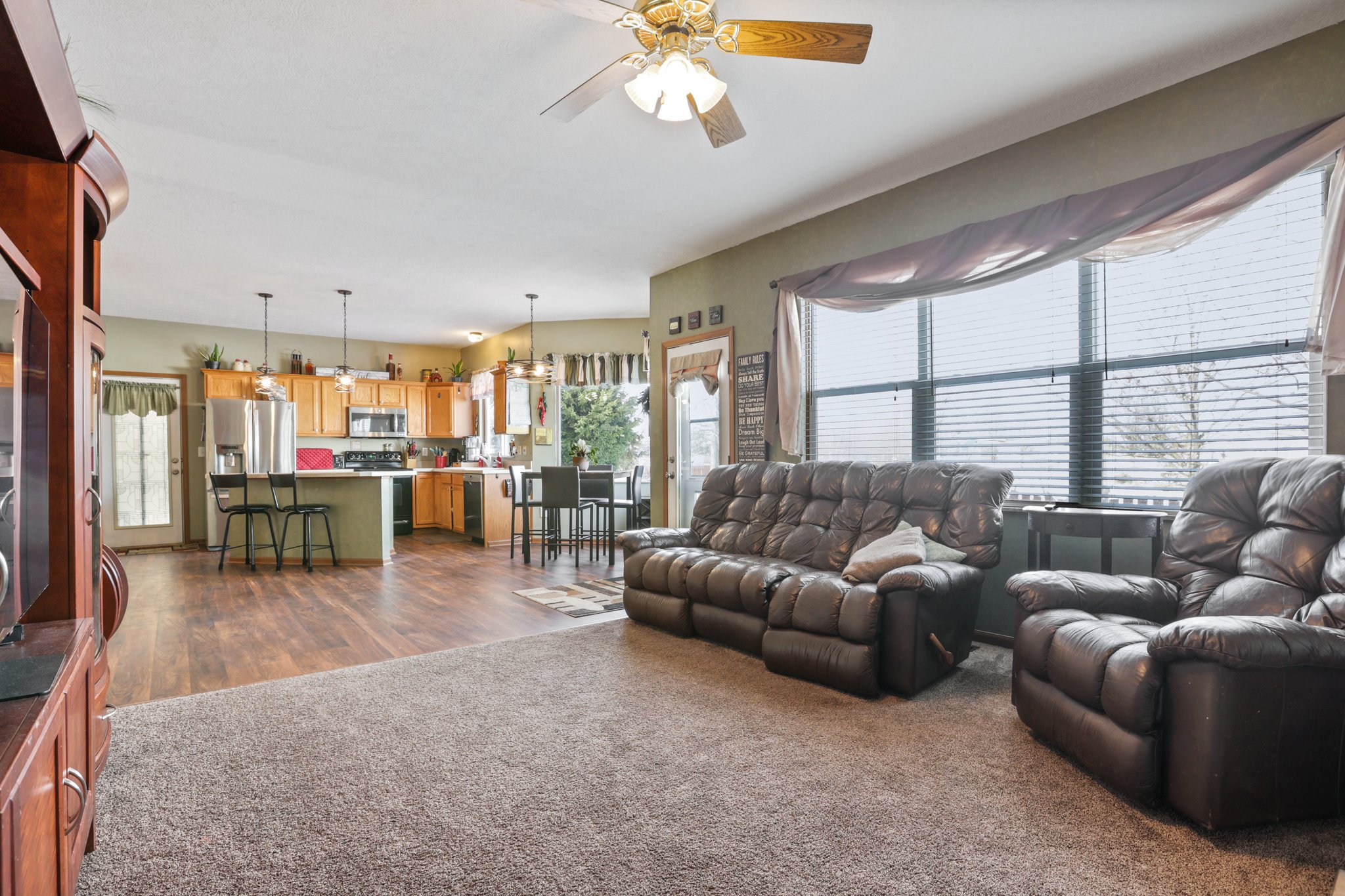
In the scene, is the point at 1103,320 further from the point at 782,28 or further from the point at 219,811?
the point at 219,811

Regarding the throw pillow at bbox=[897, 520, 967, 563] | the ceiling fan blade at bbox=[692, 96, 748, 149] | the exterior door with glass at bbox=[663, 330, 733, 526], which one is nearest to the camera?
the ceiling fan blade at bbox=[692, 96, 748, 149]

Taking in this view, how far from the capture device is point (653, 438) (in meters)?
6.41

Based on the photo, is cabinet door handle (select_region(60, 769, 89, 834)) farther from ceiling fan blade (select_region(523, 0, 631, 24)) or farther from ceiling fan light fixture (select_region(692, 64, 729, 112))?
ceiling fan light fixture (select_region(692, 64, 729, 112))

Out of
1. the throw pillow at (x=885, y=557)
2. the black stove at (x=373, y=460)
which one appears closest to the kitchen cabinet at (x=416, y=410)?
the black stove at (x=373, y=460)

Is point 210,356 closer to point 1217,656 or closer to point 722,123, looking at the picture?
point 722,123

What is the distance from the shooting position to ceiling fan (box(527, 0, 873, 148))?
2.18 meters

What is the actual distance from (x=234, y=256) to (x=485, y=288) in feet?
6.91

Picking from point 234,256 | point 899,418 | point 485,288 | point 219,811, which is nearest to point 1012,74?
point 899,418

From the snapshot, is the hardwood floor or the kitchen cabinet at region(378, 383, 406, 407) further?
the kitchen cabinet at region(378, 383, 406, 407)

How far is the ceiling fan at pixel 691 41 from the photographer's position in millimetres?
2178

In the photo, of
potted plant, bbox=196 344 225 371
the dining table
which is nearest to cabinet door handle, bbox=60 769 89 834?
the dining table

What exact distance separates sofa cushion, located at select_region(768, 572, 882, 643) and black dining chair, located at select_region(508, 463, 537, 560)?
3993 mm

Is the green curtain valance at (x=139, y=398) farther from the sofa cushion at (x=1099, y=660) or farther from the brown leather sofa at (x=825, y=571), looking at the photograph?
the sofa cushion at (x=1099, y=660)

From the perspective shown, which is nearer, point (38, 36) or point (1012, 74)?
point (38, 36)
